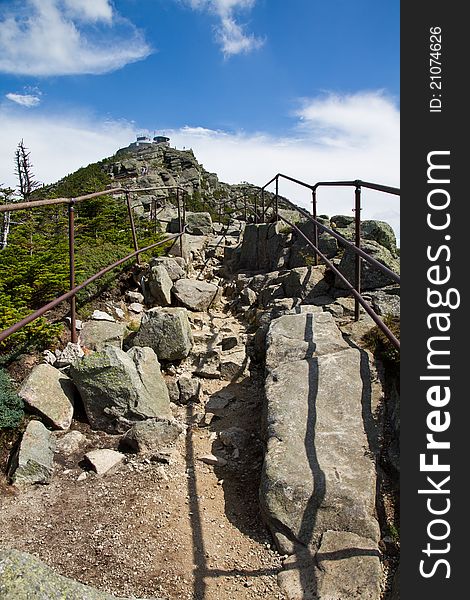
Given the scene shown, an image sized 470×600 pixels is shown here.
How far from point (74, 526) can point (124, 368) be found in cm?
137

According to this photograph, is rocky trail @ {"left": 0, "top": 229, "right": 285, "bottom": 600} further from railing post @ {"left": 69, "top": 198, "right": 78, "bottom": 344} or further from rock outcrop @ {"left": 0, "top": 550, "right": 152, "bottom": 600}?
railing post @ {"left": 69, "top": 198, "right": 78, "bottom": 344}

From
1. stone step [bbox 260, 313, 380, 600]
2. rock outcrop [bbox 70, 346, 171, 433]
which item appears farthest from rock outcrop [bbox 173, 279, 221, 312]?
rock outcrop [bbox 70, 346, 171, 433]

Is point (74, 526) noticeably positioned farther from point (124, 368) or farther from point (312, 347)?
point (312, 347)

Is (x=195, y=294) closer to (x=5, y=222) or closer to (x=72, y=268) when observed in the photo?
(x=72, y=268)

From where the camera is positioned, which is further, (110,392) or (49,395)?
(110,392)

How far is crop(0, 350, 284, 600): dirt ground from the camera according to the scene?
97.4 inches

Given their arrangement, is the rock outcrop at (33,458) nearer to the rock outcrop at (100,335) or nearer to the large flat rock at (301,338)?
the rock outcrop at (100,335)

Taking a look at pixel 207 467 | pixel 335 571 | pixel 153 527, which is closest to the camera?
pixel 335 571

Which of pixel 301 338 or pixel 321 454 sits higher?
pixel 301 338

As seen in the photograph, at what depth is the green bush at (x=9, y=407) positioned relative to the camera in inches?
129

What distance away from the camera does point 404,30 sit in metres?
2.78

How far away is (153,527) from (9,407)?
1.44m

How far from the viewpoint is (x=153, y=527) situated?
9.21 ft

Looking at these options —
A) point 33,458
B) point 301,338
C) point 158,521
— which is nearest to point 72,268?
point 33,458
